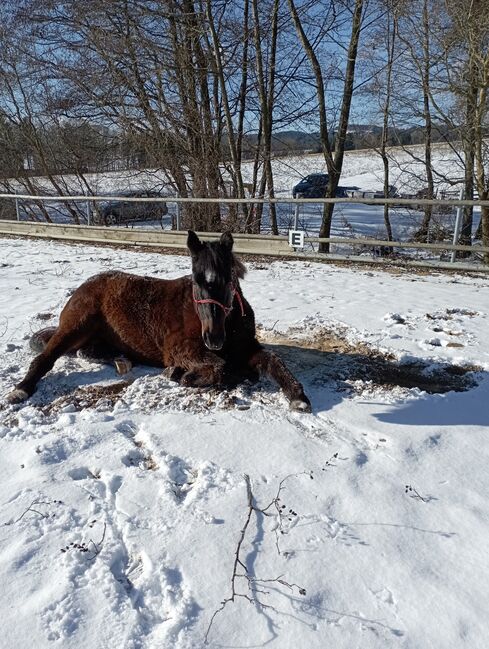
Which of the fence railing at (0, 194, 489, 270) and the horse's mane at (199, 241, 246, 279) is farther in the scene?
the fence railing at (0, 194, 489, 270)

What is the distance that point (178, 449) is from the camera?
2742mm

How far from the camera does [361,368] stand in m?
3.91

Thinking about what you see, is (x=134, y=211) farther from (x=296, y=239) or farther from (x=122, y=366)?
(x=122, y=366)

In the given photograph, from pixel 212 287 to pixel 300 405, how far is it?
102cm

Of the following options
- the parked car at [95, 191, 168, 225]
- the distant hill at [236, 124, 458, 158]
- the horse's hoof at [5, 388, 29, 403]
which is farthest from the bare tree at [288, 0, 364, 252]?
the horse's hoof at [5, 388, 29, 403]

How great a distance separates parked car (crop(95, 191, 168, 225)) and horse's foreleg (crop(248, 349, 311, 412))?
11.5 meters

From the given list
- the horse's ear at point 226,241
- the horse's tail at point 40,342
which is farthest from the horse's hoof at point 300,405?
the horse's tail at point 40,342

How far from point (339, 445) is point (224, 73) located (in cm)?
1259

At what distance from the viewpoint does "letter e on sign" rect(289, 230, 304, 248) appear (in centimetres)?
1015

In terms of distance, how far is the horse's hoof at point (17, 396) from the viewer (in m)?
3.34

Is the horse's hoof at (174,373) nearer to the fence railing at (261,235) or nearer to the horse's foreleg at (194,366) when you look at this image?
the horse's foreleg at (194,366)

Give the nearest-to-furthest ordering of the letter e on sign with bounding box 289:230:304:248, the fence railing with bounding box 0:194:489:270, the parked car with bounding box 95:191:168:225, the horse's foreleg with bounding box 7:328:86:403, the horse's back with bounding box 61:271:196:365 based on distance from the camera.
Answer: the horse's foreleg with bounding box 7:328:86:403 < the horse's back with bounding box 61:271:196:365 < the fence railing with bounding box 0:194:489:270 < the letter e on sign with bounding box 289:230:304:248 < the parked car with bounding box 95:191:168:225

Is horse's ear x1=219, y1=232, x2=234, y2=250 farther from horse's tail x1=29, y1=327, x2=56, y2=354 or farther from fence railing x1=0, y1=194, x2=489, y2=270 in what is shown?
fence railing x1=0, y1=194, x2=489, y2=270

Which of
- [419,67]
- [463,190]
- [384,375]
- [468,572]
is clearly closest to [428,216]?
[463,190]
